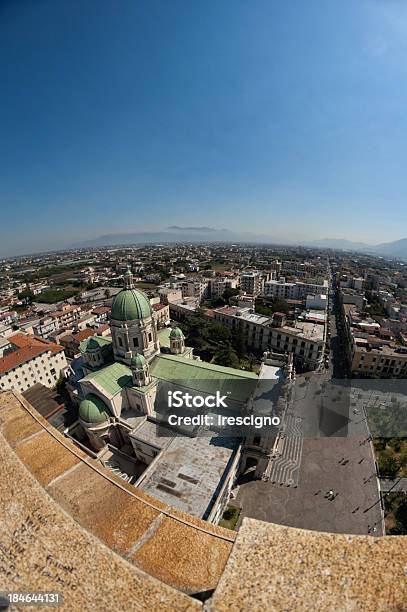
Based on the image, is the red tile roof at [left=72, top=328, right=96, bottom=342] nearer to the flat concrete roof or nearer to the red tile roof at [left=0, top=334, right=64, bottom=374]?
the red tile roof at [left=0, top=334, right=64, bottom=374]

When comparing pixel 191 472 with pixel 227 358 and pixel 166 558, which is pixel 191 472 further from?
pixel 227 358

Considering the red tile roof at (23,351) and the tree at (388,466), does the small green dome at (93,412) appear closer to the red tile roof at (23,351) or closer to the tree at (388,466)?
the red tile roof at (23,351)

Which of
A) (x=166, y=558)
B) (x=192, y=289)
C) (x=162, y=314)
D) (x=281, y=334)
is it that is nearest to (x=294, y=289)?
(x=192, y=289)

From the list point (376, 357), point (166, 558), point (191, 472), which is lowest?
point (191, 472)

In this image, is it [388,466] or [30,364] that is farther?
[30,364]

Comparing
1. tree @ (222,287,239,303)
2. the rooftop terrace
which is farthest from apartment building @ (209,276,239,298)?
the rooftop terrace

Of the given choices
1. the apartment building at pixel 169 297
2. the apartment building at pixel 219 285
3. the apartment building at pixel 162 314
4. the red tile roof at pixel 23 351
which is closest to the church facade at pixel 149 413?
the red tile roof at pixel 23 351
